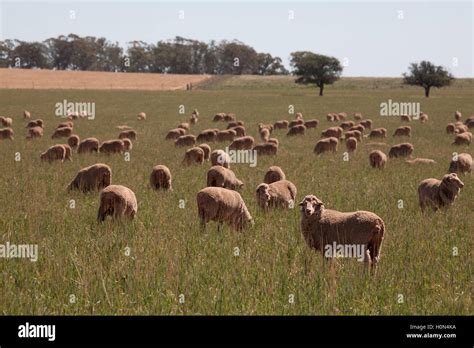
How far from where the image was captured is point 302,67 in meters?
92.6

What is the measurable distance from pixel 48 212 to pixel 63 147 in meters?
8.92

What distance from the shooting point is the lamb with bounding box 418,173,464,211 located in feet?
37.2

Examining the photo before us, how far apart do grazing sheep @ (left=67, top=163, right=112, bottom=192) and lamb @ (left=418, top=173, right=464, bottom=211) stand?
7714 millimetres

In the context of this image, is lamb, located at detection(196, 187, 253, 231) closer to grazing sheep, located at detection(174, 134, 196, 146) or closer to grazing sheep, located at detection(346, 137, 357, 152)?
grazing sheep, located at detection(346, 137, 357, 152)

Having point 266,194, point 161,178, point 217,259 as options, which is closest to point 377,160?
point 161,178

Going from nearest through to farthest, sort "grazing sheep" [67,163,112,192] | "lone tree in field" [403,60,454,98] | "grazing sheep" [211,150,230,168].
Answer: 1. "grazing sheep" [67,163,112,192]
2. "grazing sheep" [211,150,230,168]
3. "lone tree in field" [403,60,454,98]

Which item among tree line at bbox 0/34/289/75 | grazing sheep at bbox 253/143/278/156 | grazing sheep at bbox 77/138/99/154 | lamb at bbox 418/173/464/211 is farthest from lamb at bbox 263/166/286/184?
tree line at bbox 0/34/289/75

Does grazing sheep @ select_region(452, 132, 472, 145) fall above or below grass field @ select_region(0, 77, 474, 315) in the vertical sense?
above

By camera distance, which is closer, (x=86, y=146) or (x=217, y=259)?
(x=217, y=259)

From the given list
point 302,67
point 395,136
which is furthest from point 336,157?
point 302,67

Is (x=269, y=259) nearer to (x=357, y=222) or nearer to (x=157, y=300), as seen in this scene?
(x=357, y=222)

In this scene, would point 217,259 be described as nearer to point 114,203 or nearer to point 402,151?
point 114,203

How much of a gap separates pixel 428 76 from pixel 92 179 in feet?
271

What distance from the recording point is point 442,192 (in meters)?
11.5
